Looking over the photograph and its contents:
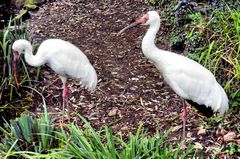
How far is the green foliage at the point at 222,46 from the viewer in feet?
15.6

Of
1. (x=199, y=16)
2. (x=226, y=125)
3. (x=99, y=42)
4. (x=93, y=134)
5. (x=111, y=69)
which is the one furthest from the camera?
(x=99, y=42)

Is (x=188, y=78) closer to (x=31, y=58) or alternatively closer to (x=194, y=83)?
(x=194, y=83)

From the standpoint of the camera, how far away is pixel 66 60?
488cm

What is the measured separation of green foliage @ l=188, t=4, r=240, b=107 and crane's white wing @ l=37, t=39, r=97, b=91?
1.27m

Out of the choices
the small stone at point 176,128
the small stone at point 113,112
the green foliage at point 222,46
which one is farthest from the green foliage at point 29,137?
the green foliage at point 222,46

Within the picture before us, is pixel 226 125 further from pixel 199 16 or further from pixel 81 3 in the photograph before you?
pixel 81 3

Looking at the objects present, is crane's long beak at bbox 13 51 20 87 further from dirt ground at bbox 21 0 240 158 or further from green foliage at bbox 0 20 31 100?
dirt ground at bbox 21 0 240 158

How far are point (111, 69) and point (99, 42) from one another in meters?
0.96

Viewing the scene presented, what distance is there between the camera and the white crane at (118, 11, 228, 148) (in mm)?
4258

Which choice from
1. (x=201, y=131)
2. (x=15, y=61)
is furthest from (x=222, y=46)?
(x=15, y=61)

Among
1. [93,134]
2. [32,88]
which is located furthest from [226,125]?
[32,88]

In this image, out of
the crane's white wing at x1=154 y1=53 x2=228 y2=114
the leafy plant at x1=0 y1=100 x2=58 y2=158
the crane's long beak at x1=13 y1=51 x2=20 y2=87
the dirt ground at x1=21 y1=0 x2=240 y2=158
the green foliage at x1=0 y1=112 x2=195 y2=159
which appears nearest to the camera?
the green foliage at x1=0 y1=112 x2=195 y2=159

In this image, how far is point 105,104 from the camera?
539 centimetres

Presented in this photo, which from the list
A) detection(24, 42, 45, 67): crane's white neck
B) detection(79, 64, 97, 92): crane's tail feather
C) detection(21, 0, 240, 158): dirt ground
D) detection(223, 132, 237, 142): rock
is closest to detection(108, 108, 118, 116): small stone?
detection(21, 0, 240, 158): dirt ground
